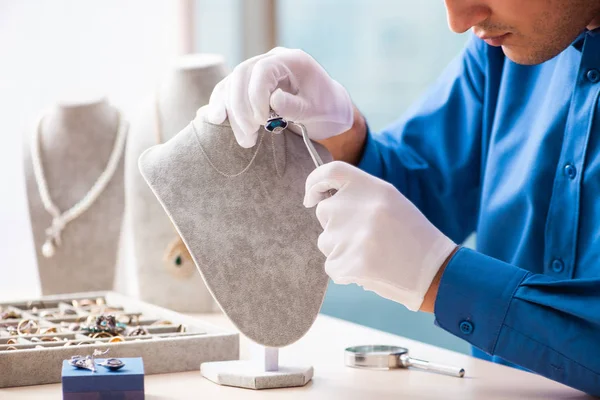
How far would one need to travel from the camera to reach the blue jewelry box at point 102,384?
953mm

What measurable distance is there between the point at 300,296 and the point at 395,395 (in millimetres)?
162

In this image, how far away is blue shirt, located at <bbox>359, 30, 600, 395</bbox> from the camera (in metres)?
1.04

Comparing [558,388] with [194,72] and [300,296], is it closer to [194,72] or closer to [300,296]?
[300,296]

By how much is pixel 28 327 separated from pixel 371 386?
492mm

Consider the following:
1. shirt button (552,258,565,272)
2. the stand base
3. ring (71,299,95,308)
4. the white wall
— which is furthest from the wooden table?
the white wall

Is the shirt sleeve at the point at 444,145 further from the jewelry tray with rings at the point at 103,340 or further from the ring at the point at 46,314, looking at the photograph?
the ring at the point at 46,314

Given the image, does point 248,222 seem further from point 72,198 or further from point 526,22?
point 72,198

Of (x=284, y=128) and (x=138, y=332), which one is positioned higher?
(x=284, y=128)

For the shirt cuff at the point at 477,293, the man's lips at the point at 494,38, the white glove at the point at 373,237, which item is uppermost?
the man's lips at the point at 494,38

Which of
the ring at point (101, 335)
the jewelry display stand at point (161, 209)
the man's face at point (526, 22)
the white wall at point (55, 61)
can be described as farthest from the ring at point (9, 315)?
the white wall at point (55, 61)

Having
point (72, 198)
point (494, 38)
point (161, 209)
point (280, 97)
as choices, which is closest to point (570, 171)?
point (494, 38)

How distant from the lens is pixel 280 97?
1100 mm

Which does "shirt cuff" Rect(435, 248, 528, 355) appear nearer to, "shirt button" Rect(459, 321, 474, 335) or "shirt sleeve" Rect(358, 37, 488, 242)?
"shirt button" Rect(459, 321, 474, 335)

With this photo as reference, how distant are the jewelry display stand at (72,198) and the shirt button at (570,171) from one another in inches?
34.9
